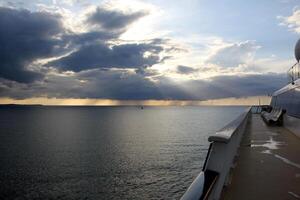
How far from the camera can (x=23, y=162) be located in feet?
144

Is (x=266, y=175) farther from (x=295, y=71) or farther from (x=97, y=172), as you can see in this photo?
(x=97, y=172)

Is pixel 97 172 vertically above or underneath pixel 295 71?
underneath

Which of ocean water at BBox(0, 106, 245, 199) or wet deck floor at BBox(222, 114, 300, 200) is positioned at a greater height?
wet deck floor at BBox(222, 114, 300, 200)

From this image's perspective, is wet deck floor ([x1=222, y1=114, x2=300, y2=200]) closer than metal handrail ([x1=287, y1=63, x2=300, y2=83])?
Yes

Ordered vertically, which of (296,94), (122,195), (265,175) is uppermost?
(296,94)

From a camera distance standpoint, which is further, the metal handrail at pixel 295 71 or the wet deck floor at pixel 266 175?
the metal handrail at pixel 295 71

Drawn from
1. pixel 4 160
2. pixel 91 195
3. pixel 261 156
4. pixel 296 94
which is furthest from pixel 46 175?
pixel 261 156

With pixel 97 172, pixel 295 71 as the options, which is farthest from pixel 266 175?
pixel 97 172

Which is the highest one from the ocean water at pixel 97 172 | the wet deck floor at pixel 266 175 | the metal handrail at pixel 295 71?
the metal handrail at pixel 295 71

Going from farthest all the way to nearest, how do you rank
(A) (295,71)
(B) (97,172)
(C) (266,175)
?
1. (B) (97,172)
2. (A) (295,71)
3. (C) (266,175)

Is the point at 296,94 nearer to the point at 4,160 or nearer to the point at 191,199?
the point at 191,199

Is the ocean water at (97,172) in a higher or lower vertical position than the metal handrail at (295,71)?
lower

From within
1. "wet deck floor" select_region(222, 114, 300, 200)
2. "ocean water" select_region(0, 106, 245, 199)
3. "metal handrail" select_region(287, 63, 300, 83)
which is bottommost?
"ocean water" select_region(0, 106, 245, 199)

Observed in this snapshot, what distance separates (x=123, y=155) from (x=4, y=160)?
1726 centimetres
